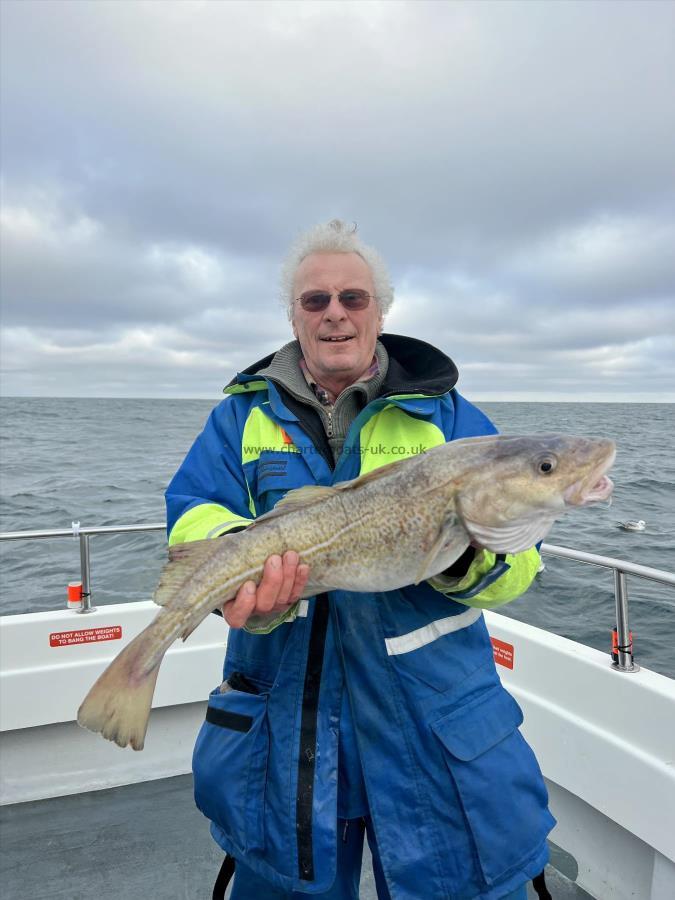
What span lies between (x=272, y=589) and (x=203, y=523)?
1.33ft

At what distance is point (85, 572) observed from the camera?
14.9ft

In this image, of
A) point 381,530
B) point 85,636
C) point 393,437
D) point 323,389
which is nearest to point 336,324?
point 323,389

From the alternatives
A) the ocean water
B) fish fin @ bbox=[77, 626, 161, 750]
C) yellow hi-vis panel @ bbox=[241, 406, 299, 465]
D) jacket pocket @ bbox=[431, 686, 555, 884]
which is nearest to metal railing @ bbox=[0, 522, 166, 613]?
yellow hi-vis panel @ bbox=[241, 406, 299, 465]

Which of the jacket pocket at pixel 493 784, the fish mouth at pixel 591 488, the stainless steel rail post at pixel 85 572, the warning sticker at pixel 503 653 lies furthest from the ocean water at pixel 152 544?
the fish mouth at pixel 591 488

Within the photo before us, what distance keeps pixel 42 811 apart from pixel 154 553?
357 inches

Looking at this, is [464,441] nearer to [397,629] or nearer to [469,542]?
[469,542]

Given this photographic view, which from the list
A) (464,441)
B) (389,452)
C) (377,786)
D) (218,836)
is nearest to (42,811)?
(218,836)

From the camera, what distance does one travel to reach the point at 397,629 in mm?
2299

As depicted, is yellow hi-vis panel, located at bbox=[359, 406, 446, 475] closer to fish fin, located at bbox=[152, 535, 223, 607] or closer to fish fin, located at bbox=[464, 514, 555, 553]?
fish fin, located at bbox=[464, 514, 555, 553]

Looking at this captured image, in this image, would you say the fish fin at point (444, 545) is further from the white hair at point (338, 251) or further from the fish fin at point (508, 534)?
the white hair at point (338, 251)

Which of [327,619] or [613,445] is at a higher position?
[613,445]

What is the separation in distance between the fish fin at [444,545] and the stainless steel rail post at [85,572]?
121 inches

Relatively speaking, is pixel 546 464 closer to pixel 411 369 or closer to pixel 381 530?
pixel 381 530

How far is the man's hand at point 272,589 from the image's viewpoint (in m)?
2.20
